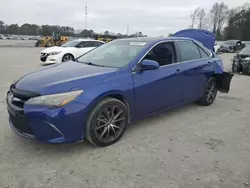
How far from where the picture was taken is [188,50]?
4867mm

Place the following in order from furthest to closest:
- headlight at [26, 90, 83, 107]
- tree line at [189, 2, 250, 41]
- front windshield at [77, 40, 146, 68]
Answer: tree line at [189, 2, 250, 41] → front windshield at [77, 40, 146, 68] → headlight at [26, 90, 83, 107]

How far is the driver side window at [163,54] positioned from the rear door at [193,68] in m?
0.17

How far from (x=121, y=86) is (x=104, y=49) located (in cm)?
140

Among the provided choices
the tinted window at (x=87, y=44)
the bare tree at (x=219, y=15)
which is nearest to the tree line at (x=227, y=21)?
the bare tree at (x=219, y=15)

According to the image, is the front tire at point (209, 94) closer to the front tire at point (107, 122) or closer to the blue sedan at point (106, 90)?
the blue sedan at point (106, 90)

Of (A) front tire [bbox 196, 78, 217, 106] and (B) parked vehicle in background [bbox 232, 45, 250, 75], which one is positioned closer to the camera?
(A) front tire [bbox 196, 78, 217, 106]

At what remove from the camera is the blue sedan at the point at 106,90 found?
300cm

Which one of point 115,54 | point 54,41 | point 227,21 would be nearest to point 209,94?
point 115,54

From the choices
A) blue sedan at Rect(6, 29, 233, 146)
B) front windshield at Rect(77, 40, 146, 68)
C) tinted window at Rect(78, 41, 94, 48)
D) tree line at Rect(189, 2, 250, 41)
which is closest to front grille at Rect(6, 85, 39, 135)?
blue sedan at Rect(6, 29, 233, 146)

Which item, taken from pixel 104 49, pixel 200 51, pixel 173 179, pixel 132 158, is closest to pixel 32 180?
pixel 132 158

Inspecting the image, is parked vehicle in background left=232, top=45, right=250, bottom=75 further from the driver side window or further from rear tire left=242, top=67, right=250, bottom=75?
the driver side window

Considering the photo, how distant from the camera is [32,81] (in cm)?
332

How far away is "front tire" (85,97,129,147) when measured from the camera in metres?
3.25

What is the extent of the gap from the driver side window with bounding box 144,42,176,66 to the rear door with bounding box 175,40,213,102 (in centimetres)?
17
